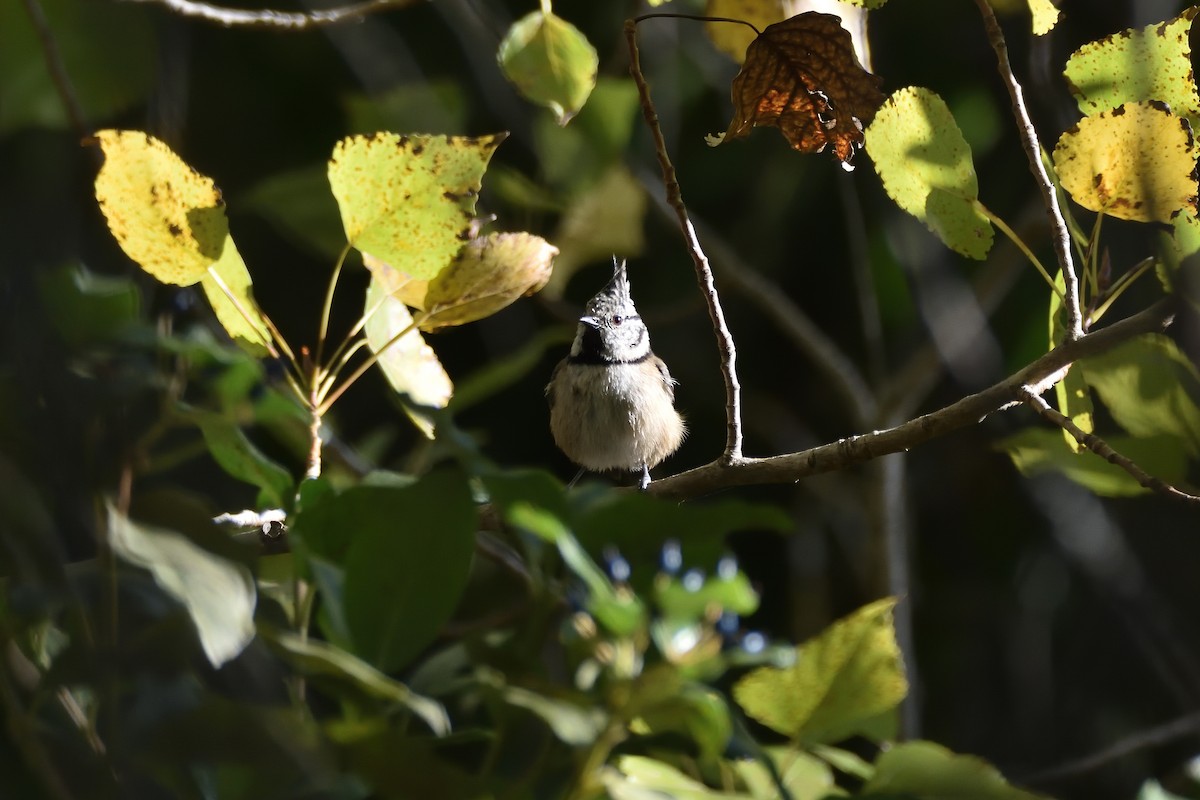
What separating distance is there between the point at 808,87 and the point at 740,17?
25cm

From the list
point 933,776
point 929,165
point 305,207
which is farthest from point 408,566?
point 305,207

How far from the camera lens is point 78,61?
2.34 metres

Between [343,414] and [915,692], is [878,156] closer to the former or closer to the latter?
[915,692]

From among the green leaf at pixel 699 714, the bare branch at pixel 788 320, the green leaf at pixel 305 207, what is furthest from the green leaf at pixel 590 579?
the bare branch at pixel 788 320

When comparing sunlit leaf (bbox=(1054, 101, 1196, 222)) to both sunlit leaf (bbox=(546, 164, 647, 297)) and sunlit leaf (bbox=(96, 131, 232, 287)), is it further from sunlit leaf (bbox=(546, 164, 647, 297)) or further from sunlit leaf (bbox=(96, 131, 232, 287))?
sunlit leaf (bbox=(546, 164, 647, 297))

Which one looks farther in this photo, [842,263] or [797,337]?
[842,263]

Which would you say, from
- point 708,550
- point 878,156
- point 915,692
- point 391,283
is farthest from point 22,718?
point 915,692

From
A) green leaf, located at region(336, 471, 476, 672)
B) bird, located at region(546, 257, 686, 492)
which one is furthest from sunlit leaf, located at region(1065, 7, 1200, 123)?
bird, located at region(546, 257, 686, 492)

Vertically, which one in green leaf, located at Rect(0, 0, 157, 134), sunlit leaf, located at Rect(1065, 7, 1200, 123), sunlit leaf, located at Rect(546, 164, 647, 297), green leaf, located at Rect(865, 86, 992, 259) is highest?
sunlit leaf, located at Rect(1065, 7, 1200, 123)

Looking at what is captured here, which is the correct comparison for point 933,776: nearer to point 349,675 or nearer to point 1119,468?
point 349,675

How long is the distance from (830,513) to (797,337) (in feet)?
2.78

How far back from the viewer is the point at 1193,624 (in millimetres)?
3451

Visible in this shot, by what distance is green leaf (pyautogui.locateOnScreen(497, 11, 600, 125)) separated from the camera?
1.41m

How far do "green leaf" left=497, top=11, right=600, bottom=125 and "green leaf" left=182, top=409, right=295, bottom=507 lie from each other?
21.3 inches
